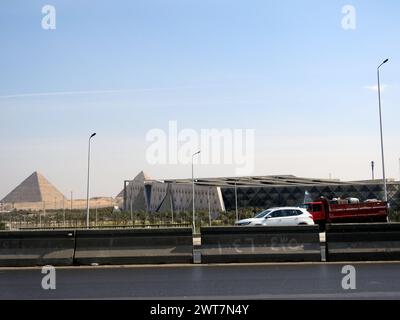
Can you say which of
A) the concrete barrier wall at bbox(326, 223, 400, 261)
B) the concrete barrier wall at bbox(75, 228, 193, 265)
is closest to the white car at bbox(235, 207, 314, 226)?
the concrete barrier wall at bbox(326, 223, 400, 261)

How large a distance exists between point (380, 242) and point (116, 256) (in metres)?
6.66

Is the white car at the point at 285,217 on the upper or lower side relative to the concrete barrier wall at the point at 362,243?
upper

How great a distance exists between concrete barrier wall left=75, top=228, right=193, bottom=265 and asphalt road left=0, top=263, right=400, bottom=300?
47cm

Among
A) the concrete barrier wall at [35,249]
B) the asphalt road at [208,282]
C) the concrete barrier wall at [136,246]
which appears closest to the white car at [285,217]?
the concrete barrier wall at [136,246]

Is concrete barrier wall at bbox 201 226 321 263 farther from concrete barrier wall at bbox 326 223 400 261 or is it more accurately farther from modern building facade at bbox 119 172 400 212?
modern building facade at bbox 119 172 400 212

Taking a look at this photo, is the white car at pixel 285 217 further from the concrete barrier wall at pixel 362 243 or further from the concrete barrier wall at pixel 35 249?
the concrete barrier wall at pixel 35 249

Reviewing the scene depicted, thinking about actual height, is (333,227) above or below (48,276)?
above

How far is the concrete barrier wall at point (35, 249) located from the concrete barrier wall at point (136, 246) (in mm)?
271

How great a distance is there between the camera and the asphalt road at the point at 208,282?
8.78 metres

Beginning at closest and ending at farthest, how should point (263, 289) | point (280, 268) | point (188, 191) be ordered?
point (263, 289), point (280, 268), point (188, 191)

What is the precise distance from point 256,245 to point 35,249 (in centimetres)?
553
